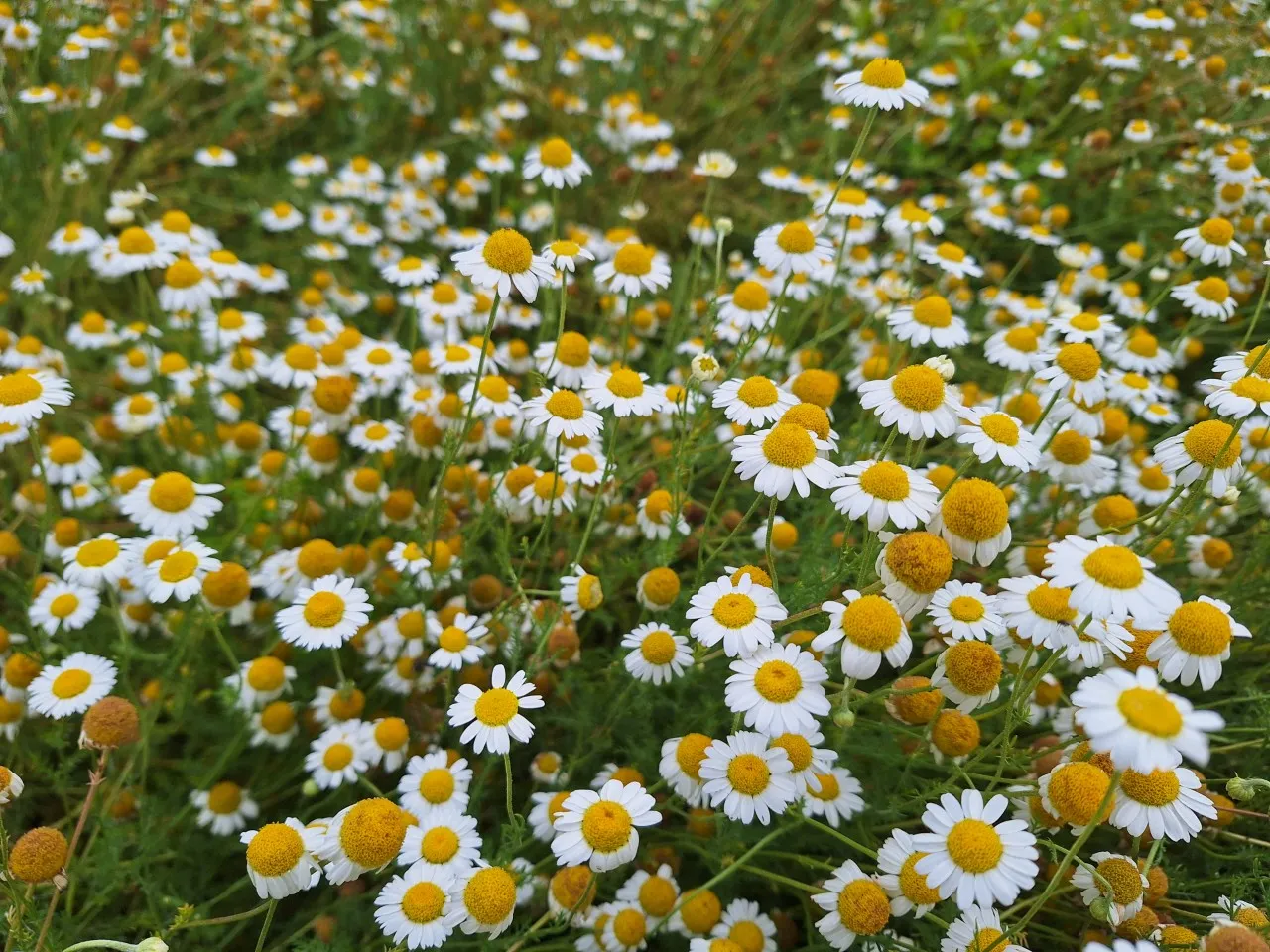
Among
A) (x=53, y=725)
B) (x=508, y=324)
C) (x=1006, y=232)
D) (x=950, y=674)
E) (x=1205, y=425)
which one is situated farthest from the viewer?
(x=1006, y=232)

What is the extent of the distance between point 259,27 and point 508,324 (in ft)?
10.7

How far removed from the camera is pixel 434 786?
82.0 inches

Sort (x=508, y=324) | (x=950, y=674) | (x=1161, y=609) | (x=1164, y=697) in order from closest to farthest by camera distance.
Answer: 1. (x=1164, y=697)
2. (x=1161, y=609)
3. (x=950, y=674)
4. (x=508, y=324)

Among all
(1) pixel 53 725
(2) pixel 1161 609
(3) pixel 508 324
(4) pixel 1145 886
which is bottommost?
(1) pixel 53 725

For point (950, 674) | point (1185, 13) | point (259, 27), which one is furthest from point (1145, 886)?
point (259, 27)

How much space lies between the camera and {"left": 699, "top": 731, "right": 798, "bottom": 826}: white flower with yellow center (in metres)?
1.86

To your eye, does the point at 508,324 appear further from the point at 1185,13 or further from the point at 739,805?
the point at 1185,13

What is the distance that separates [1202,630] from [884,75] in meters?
1.75

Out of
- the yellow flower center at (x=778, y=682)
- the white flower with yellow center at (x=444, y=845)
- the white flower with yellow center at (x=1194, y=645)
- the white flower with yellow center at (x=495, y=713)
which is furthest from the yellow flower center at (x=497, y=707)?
the white flower with yellow center at (x=1194, y=645)

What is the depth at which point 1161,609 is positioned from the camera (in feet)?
5.18

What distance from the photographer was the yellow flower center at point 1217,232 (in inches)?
119

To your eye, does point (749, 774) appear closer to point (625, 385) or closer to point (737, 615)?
point (737, 615)

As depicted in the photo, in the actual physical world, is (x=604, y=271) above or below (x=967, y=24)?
below

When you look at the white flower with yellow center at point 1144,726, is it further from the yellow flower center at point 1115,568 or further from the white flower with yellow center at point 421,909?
the white flower with yellow center at point 421,909
